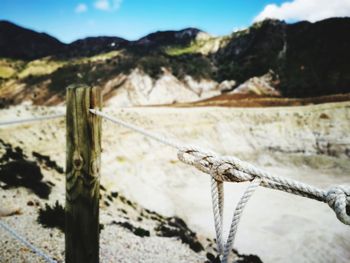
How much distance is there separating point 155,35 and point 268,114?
60032mm

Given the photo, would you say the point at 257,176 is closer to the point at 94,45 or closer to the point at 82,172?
the point at 82,172

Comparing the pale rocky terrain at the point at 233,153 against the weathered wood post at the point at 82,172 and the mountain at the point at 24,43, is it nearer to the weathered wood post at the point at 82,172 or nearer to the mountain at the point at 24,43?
the weathered wood post at the point at 82,172

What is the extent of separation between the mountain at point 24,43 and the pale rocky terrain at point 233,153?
6529 cm

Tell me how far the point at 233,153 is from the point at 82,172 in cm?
2451

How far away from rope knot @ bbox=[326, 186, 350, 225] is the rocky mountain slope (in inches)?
1747

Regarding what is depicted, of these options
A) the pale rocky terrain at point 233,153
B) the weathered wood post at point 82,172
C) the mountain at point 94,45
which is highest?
the mountain at point 94,45

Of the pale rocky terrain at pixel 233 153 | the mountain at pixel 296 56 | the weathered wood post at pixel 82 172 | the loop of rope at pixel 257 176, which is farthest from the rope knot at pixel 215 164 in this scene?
the mountain at pixel 296 56

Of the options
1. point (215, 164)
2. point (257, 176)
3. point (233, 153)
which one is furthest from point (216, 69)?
point (257, 176)

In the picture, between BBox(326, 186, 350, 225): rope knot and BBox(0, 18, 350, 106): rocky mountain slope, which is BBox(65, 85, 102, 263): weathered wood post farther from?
BBox(0, 18, 350, 106): rocky mountain slope

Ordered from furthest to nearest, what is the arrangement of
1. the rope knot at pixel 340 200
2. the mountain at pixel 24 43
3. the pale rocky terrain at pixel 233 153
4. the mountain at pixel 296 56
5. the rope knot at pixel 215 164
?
the mountain at pixel 24 43 < the mountain at pixel 296 56 < the pale rocky terrain at pixel 233 153 < the rope knot at pixel 215 164 < the rope knot at pixel 340 200

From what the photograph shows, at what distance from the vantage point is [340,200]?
1479 mm

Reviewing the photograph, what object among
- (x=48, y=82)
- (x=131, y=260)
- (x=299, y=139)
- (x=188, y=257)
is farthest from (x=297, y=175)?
(x=48, y=82)

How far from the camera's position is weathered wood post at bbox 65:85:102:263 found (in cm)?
226

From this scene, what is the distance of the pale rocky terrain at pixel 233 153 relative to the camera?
12367 mm
